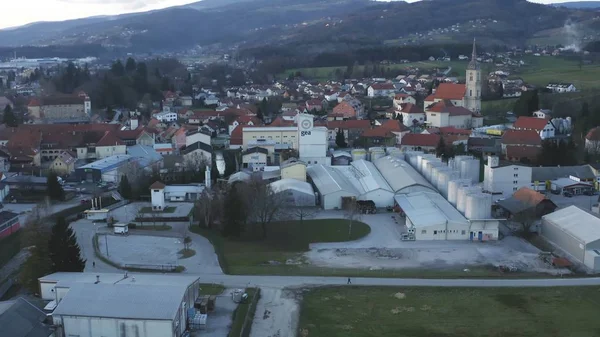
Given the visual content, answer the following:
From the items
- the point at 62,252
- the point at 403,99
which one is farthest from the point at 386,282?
the point at 403,99

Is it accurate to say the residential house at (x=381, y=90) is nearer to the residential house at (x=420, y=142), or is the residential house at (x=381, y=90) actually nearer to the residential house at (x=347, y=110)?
the residential house at (x=347, y=110)

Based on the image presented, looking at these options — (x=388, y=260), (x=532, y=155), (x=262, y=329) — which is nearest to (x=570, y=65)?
(x=532, y=155)

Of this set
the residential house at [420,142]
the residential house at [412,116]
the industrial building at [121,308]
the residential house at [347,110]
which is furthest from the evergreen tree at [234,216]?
the residential house at [412,116]

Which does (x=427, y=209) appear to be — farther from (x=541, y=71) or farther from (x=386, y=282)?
(x=541, y=71)

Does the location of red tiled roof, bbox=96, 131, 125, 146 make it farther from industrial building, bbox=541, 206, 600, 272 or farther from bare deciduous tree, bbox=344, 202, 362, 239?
industrial building, bbox=541, 206, 600, 272

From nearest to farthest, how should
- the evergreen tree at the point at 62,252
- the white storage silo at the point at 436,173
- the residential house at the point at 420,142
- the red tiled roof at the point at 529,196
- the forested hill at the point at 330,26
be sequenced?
the evergreen tree at the point at 62,252 → the red tiled roof at the point at 529,196 → the white storage silo at the point at 436,173 → the residential house at the point at 420,142 → the forested hill at the point at 330,26

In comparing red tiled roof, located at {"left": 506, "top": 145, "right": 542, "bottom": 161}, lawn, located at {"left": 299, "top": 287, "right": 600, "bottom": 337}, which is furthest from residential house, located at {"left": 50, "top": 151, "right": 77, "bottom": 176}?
red tiled roof, located at {"left": 506, "top": 145, "right": 542, "bottom": 161}

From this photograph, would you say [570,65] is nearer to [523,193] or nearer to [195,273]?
[523,193]

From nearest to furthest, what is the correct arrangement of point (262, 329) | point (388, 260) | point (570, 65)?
point (262, 329) → point (388, 260) → point (570, 65)

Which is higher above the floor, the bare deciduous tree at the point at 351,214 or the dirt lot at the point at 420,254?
the bare deciduous tree at the point at 351,214
